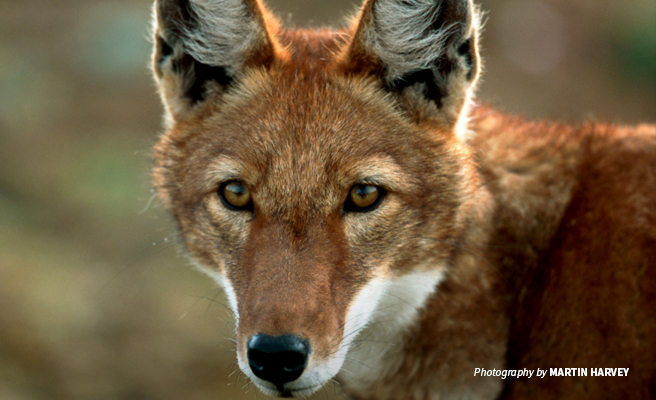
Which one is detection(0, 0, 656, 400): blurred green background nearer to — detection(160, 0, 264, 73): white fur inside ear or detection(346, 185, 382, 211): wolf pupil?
detection(160, 0, 264, 73): white fur inside ear

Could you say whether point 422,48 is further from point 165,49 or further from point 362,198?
point 165,49

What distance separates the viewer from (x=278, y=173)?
143 inches

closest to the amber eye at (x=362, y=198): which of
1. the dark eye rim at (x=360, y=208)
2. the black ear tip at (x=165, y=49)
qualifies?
the dark eye rim at (x=360, y=208)

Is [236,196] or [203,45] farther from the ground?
[203,45]

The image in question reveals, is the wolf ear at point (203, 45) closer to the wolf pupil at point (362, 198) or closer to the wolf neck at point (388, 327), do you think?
the wolf pupil at point (362, 198)

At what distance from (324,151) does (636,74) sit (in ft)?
38.2

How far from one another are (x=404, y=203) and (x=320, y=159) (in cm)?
60

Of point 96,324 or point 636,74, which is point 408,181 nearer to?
point 96,324

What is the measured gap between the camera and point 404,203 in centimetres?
380

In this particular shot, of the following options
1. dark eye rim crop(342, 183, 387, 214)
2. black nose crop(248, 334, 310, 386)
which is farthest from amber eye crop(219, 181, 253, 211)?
black nose crop(248, 334, 310, 386)

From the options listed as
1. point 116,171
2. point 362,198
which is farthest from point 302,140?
point 116,171

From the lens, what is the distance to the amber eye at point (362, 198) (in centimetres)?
370

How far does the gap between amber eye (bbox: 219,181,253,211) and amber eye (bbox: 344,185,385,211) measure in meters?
0.61

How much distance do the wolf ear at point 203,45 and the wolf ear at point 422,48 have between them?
2.04 feet
